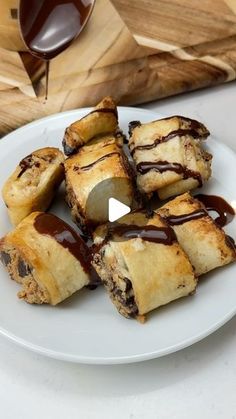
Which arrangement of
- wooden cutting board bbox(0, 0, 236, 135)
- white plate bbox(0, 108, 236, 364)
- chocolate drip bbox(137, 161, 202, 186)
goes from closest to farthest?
white plate bbox(0, 108, 236, 364) < chocolate drip bbox(137, 161, 202, 186) < wooden cutting board bbox(0, 0, 236, 135)

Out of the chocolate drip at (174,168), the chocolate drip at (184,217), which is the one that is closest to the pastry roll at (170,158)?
the chocolate drip at (174,168)

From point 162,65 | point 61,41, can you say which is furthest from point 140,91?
→ point 61,41

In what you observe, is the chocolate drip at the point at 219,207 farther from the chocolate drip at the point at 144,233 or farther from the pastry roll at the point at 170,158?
the chocolate drip at the point at 144,233

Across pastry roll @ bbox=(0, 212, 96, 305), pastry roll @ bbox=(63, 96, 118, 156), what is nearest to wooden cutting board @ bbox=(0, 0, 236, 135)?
pastry roll @ bbox=(63, 96, 118, 156)

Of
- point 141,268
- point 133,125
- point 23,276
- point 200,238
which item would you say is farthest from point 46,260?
point 133,125

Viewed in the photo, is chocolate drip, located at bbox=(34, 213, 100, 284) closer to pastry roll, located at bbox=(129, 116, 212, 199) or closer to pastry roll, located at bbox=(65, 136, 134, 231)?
pastry roll, located at bbox=(65, 136, 134, 231)

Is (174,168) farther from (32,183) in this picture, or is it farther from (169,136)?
(32,183)
